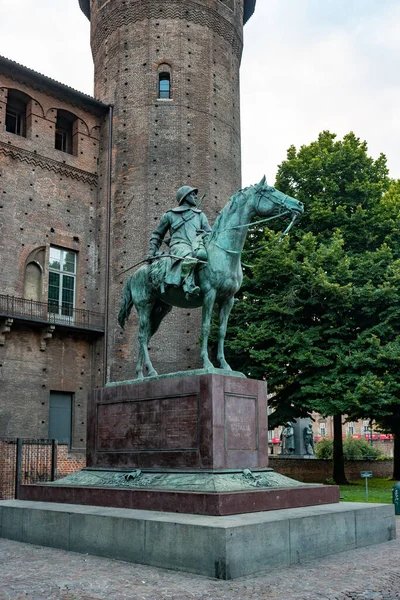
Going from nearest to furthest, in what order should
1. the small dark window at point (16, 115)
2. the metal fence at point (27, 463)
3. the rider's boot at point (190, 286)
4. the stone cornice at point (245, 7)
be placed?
the rider's boot at point (190, 286)
the metal fence at point (27, 463)
the small dark window at point (16, 115)
the stone cornice at point (245, 7)

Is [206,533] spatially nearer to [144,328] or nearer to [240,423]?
[240,423]

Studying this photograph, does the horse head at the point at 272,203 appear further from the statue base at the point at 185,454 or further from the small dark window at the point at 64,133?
the small dark window at the point at 64,133

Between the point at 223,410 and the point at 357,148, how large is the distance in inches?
734

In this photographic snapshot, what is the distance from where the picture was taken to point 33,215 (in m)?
26.1

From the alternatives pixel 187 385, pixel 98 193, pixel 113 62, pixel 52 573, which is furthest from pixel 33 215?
pixel 52 573

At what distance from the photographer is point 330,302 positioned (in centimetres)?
2220

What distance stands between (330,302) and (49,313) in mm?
10911

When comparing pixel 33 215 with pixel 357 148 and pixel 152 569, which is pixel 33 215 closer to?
pixel 357 148

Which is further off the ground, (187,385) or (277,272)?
(277,272)

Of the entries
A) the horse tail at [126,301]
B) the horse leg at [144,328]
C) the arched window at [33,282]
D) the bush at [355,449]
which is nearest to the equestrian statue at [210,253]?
the horse leg at [144,328]

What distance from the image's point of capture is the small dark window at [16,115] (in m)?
27.1

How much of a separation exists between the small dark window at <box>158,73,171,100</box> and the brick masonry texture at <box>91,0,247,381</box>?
298 mm

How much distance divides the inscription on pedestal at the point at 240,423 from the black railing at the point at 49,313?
1545cm

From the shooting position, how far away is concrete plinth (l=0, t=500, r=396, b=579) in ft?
23.7
